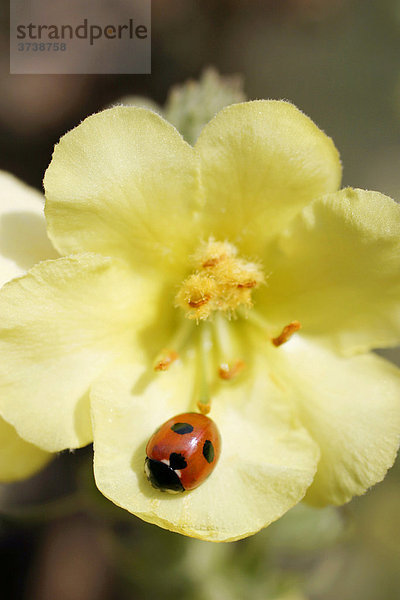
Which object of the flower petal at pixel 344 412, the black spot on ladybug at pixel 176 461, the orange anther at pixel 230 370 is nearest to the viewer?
the black spot on ladybug at pixel 176 461

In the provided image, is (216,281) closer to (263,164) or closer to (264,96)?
(263,164)

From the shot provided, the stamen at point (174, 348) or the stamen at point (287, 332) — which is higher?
the stamen at point (287, 332)

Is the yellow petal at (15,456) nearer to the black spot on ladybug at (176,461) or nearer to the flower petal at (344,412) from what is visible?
the black spot on ladybug at (176,461)

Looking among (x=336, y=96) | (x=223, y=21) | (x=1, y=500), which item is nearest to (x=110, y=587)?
(x=1, y=500)

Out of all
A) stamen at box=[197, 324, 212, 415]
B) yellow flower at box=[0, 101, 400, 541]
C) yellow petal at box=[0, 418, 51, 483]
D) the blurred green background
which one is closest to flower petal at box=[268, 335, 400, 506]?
yellow flower at box=[0, 101, 400, 541]

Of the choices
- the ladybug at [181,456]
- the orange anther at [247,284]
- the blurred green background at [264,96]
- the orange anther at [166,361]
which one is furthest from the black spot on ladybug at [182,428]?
the blurred green background at [264,96]

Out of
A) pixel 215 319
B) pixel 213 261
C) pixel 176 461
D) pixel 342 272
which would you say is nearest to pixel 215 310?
pixel 215 319
